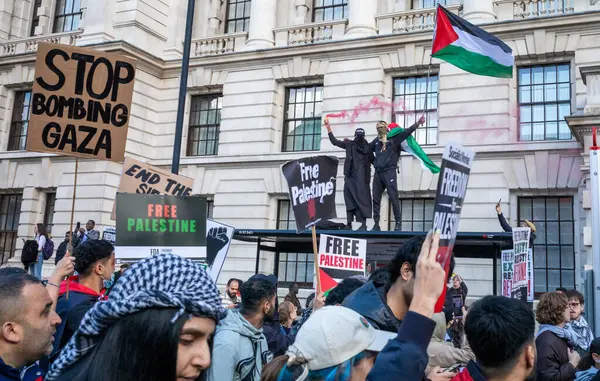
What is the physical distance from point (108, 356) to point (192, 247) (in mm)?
5510

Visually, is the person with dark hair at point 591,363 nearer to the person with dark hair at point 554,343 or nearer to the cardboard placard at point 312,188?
the person with dark hair at point 554,343

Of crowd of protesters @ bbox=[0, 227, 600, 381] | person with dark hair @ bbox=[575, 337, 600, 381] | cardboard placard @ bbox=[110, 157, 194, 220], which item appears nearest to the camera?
crowd of protesters @ bbox=[0, 227, 600, 381]

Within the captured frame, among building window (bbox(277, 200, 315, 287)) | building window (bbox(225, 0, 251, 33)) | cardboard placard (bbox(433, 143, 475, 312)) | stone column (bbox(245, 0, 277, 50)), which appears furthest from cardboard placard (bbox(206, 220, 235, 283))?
building window (bbox(225, 0, 251, 33))

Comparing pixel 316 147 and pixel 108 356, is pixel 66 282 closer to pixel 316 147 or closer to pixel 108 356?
pixel 108 356

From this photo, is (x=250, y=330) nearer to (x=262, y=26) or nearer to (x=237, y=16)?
(x=262, y=26)

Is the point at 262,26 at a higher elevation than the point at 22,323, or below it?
higher

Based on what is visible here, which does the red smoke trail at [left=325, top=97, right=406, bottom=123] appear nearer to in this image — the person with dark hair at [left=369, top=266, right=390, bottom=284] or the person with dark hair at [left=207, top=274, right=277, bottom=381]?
the person with dark hair at [left=207, top=274, right=277, bottom=381]

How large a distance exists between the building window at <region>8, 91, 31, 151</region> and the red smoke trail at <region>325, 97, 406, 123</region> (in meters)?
12.7

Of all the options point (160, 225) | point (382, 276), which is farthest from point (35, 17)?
point (382, 276)

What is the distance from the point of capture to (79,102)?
7.19 meters

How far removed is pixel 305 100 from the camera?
20.5 metres

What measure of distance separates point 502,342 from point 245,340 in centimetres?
212

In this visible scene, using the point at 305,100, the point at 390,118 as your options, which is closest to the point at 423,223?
the point at 390,118

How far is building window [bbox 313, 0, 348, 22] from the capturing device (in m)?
20.9
